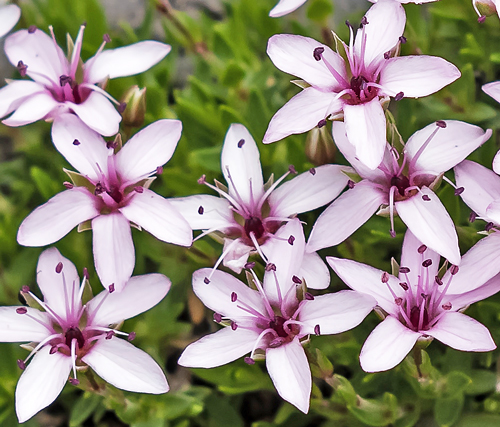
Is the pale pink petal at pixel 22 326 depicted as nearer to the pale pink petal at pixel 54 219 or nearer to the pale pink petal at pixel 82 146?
the pale pink petal at pixel 54 219

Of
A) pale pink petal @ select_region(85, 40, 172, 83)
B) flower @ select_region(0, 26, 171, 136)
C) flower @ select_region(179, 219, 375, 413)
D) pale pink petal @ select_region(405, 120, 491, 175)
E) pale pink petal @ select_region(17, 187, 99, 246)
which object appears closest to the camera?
flower @ select_region(179, 219, 375, 413)

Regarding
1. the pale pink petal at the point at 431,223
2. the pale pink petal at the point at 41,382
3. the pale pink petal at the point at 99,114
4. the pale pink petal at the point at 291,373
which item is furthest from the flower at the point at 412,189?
the pale pink petal at the point at 41,382

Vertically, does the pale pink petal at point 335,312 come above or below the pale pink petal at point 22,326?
above

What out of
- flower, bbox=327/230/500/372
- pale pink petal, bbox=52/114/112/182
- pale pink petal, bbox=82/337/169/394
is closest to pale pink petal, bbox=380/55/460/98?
flower, bbox=327/230/500/372

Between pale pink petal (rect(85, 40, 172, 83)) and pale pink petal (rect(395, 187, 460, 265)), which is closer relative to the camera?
pale pink petal (rect(395, 187, 460, 265))

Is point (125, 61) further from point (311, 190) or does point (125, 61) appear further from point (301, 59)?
point (311, 190)

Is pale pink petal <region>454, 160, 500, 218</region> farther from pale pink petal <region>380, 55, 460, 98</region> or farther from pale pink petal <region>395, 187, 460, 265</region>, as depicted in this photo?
pale pink petal <region>380, 55, 460, 98</region>

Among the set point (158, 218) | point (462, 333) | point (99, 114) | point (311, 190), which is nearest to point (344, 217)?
point (311, 190)
